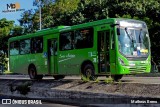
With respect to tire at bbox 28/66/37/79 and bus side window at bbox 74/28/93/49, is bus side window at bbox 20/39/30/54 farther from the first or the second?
bus side window at bbox 74/28/93/49

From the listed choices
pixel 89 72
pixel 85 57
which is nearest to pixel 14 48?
pixel 85 57

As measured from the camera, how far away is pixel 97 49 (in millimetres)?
18031

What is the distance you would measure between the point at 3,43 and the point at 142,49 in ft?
152

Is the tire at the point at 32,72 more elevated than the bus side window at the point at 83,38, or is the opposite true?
the bus side window at the point at 83,38

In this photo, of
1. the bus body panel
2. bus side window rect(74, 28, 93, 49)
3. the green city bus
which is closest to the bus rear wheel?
the bus body panel

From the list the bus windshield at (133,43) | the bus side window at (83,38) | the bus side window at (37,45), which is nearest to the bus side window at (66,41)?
the bus side window at (83,38)

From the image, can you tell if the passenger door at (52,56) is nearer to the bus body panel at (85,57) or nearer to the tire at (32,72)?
the bus body panel at (85,57)

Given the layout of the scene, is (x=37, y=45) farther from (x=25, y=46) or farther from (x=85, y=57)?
(x=85, y=57)

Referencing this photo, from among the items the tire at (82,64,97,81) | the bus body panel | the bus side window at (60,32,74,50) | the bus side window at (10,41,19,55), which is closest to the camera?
the bus body panel

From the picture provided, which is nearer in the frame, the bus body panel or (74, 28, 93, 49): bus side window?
the bus body panel

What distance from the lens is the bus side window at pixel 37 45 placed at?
23.6 metres

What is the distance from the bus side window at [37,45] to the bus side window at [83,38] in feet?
13.9

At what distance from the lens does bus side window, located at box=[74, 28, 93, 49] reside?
18719mm

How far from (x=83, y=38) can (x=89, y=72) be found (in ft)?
6.21
